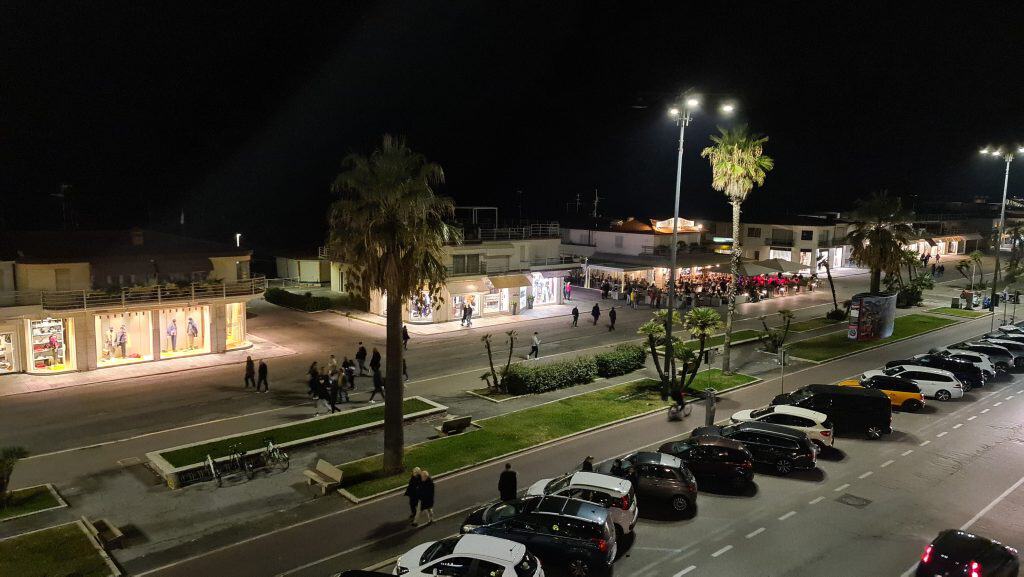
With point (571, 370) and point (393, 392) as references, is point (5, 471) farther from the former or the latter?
point (571, 370)

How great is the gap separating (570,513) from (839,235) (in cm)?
6652

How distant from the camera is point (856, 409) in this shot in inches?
900

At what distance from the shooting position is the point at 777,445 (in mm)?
19641

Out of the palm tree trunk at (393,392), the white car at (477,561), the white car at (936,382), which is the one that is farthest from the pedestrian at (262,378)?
the white car at (936,382)

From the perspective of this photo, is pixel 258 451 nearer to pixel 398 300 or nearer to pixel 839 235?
pixel 398 300

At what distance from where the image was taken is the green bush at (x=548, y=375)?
27219 mm

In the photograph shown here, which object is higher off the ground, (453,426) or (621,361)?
(621,361)

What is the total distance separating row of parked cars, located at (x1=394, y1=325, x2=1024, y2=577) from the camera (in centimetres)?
1264

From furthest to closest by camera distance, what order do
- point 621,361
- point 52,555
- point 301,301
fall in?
point 301,301, point 621,361, point 52,555

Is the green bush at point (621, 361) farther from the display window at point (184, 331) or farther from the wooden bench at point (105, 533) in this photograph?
the wooden bench at point (105, 533)

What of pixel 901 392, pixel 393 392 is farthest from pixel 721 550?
pixel 901 392

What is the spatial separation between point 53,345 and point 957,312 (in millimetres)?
53810

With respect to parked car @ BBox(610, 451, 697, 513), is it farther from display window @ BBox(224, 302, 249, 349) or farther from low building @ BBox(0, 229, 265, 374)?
display window @ BBox(224, 302, 249, 349)

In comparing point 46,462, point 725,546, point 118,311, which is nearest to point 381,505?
point 725,546
